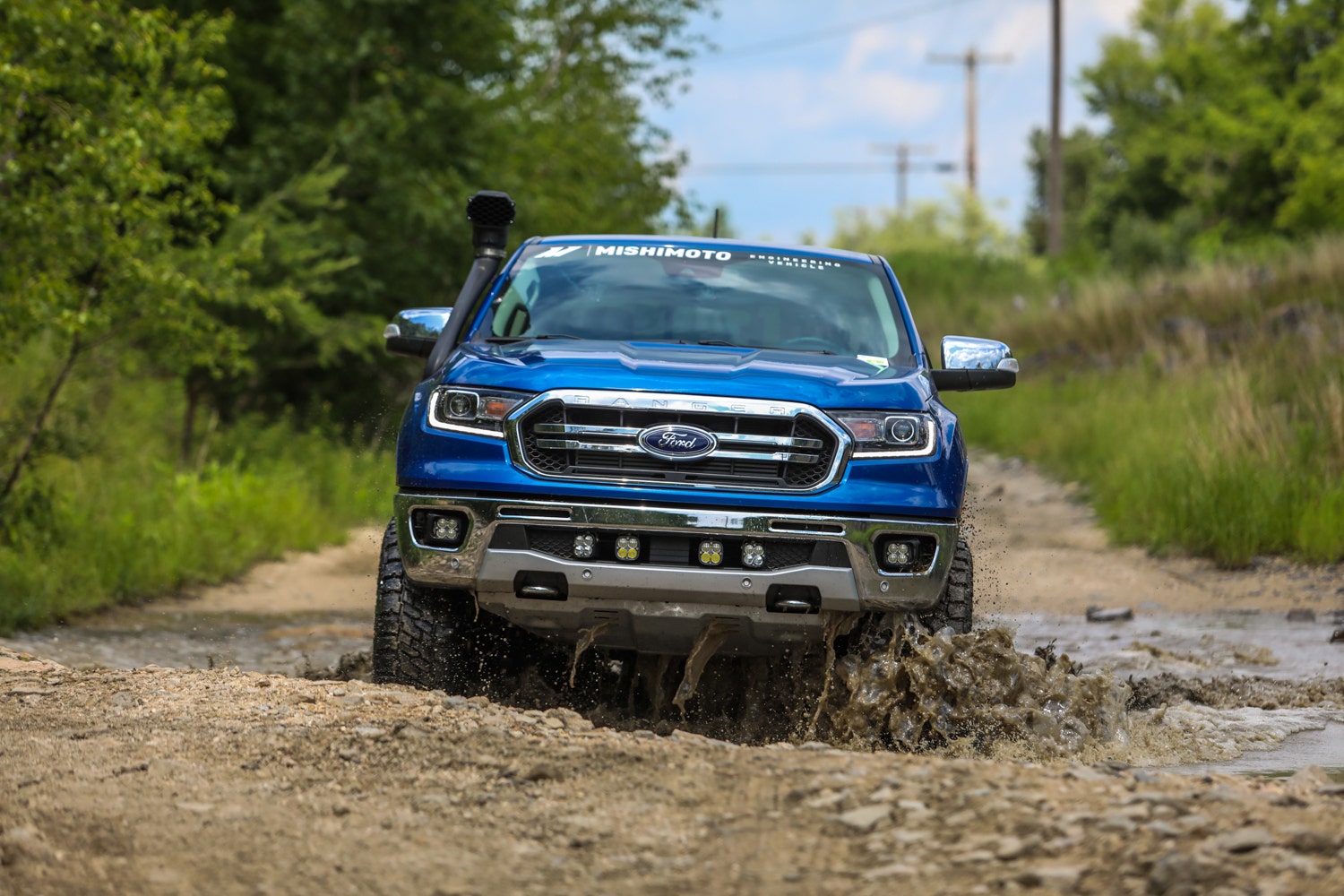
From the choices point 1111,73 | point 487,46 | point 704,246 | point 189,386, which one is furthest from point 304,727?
point 1111,73

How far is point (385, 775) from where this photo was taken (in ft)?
15.6

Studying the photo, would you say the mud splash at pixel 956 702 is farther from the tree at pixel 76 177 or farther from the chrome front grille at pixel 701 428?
the tree at pixel 76 177

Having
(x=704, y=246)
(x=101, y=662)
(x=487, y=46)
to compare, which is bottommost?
(x=101, y=662)

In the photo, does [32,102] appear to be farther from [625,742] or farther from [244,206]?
[244,206]

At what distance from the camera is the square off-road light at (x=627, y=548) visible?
5.44m

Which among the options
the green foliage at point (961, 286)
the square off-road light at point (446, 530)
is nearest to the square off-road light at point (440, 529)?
the square off-road light at point (446, 530)

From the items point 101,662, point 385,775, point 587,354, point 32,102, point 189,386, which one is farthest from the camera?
point 189,386

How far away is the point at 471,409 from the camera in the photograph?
567 centimetres

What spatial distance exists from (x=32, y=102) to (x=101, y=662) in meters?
3.93

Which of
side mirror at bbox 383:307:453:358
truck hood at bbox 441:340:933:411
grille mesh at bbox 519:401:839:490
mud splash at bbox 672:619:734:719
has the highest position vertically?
side mirror at bbox 383:307:453:358

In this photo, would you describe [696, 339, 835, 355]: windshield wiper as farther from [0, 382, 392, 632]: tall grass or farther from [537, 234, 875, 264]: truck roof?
[0, 382, 392, 632]: tall grass

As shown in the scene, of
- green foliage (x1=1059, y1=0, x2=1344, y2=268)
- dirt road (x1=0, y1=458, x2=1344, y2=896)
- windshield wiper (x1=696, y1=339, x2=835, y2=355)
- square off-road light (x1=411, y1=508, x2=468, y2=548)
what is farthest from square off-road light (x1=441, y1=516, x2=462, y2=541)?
green foliage (x1=1059, y1=0, x2=1344, y2=268)

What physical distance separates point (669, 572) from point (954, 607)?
1114 millimetres

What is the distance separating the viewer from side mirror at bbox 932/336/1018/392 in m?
6.48
